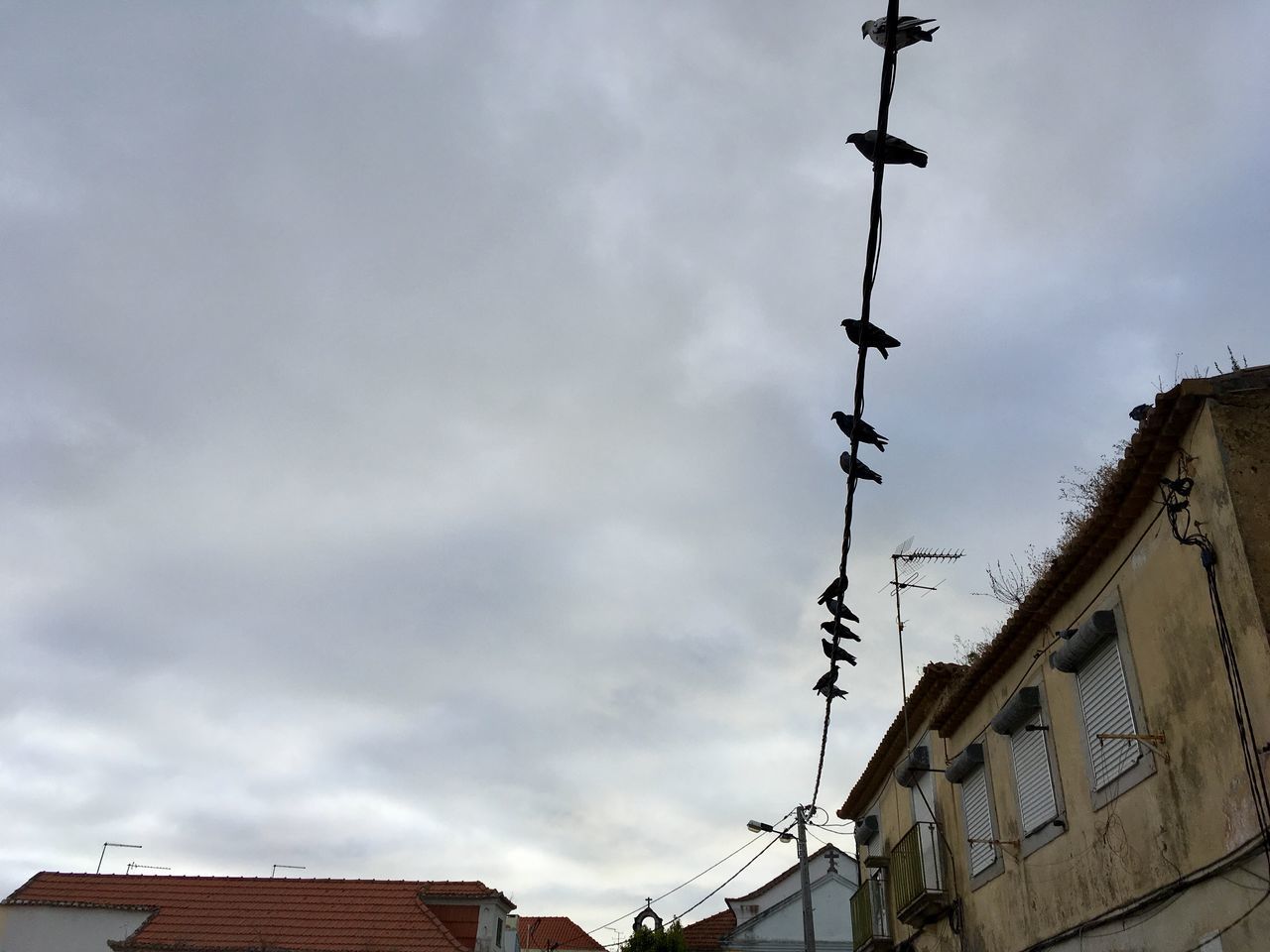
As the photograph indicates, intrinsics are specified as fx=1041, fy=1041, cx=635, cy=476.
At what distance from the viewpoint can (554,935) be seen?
164 ft

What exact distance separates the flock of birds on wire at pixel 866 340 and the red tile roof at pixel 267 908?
17345 mm

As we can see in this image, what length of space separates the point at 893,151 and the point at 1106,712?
22.5 ft

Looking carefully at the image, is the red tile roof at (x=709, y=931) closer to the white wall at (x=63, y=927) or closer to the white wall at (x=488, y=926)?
the white wall at (x=488, y=926)

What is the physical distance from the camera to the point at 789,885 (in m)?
37.8

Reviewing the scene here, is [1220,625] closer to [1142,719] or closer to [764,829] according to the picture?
[1142,719]

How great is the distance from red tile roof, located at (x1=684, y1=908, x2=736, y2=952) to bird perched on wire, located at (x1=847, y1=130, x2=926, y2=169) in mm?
33439

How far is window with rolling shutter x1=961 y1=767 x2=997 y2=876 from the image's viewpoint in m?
13.6

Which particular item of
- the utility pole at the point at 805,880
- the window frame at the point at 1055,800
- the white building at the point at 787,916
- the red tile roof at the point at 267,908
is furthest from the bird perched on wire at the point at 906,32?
the white building at the point at 787,916

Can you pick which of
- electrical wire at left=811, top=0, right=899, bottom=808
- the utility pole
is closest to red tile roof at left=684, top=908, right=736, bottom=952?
the utility pole

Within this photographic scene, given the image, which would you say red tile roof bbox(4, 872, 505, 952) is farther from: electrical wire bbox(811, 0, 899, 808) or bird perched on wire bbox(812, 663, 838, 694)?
electrical wire bbox(811, 0, 899, 808)

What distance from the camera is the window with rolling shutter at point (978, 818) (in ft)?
44.6

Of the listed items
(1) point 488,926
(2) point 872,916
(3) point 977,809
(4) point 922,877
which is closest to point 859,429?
(3) point 977,809

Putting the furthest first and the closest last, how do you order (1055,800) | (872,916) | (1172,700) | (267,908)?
(267,908), (872,916), (1055,800), (1172,700)

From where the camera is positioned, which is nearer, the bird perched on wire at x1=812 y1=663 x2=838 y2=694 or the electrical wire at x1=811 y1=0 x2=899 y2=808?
the electrical wire at x1=811 y1=0 x2=899 y2=808
